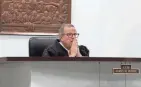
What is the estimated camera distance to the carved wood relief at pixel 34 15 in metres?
3.96

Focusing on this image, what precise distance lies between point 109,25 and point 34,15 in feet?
3.60

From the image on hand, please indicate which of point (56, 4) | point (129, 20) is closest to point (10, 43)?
point (56, 4)

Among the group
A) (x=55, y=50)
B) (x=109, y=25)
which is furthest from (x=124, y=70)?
(x=109, y=25)

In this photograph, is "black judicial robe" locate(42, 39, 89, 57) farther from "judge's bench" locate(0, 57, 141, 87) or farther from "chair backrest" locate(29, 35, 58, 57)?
"judge's bench" locate(0, 57, 141, 87)

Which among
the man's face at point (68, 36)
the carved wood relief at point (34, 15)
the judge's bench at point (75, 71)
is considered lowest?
the judge's bench at point (75, 71)

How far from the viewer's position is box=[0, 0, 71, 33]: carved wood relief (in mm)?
3955

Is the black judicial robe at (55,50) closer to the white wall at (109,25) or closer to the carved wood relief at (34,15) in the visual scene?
the carved wood relief at (34,15)

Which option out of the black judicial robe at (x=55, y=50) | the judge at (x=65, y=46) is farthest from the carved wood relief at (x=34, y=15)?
the black judicial robe at (x=55, y=50)

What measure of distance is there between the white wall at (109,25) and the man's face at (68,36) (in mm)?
1162

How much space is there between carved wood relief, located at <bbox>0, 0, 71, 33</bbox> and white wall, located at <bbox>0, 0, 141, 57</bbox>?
0.19 m

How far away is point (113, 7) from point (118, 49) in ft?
2.04

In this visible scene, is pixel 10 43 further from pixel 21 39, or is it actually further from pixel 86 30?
pixel 86 30

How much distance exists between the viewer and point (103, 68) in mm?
1757

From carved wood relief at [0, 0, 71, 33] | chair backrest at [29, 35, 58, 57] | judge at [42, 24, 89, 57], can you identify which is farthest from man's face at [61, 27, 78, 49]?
carved wood relief at [0, 0, 71, 33]
